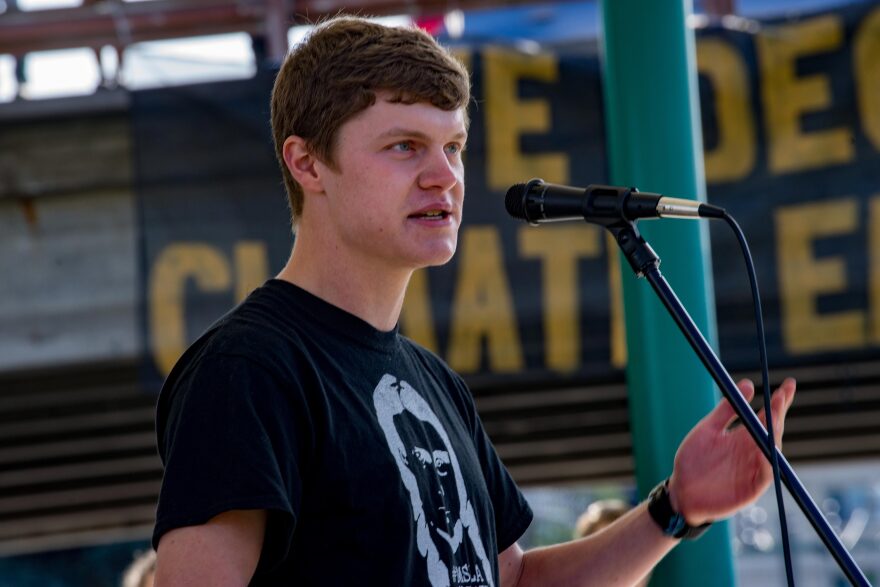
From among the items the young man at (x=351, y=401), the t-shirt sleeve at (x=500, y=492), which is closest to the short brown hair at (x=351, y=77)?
the young man at (x=351, y=401)

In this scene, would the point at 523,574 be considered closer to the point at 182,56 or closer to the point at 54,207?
the point at 182,56

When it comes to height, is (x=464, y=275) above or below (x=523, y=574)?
above

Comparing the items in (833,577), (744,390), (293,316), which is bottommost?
(833,577)

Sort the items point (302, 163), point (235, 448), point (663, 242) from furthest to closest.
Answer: point (663, 242) < point (302, 163) < point (235, 448)

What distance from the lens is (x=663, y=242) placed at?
Result: 128 inches

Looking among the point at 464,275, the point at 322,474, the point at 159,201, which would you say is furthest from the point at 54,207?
the point at 322,474

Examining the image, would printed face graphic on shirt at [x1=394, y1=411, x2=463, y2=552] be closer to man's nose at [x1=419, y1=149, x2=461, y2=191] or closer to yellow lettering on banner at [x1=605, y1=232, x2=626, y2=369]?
man's nose at [x1=419, y1=149, x2=461, y2=191]

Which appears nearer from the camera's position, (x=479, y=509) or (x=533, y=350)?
(x=479, y=509)

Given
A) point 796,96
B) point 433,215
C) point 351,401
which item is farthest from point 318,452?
point 796,96

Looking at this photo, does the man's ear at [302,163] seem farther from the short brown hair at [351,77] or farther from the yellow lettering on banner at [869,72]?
the yellow lettering on banner at [869,72]

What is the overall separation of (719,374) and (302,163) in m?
0.80

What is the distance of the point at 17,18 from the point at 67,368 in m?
1.62

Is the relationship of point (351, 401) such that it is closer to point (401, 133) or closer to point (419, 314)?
point (401, 133)

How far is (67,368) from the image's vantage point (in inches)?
241
